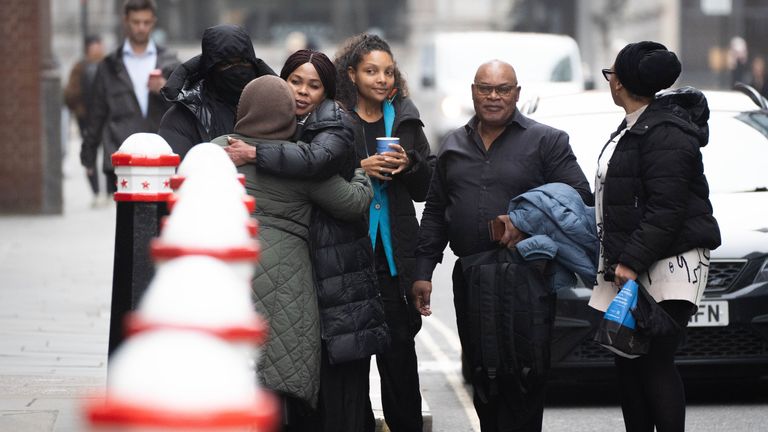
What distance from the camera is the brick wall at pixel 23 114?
55.2ft

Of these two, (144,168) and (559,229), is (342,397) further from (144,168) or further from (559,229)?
(144,168)

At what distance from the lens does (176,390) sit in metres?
2.09

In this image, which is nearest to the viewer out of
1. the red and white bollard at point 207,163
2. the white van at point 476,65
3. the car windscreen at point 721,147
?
the red and white bollard at point 207,163

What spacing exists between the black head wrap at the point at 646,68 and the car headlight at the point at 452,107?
17.5 metres

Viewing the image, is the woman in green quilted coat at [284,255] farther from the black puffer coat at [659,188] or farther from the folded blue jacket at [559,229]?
the black puffer coat at [659,188]

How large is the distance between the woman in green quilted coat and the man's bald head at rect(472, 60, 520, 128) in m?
0.93

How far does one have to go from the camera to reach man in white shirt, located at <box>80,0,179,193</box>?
33.4 feet

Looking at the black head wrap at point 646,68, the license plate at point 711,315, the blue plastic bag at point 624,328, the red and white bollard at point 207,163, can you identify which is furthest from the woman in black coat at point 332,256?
the license plate at point 711,315

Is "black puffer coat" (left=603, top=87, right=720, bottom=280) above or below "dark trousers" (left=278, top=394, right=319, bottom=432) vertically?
above

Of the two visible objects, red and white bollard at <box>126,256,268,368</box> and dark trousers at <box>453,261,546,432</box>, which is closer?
red and white bollard at <box>126,256,268,368</box>

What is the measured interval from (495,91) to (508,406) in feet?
4.06

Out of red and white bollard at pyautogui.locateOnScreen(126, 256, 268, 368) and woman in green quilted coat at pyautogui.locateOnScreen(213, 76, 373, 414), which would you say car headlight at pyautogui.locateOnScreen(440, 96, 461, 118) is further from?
red and white bollard at pyautogui.locateOnScreen(126, 256, 268, 368)

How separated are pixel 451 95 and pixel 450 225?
17.1 m

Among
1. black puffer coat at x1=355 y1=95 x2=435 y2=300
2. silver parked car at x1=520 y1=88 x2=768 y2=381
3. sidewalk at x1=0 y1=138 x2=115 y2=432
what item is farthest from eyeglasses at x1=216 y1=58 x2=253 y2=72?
silver parked car at x1=520 y1=88 x2=768 y2=381
